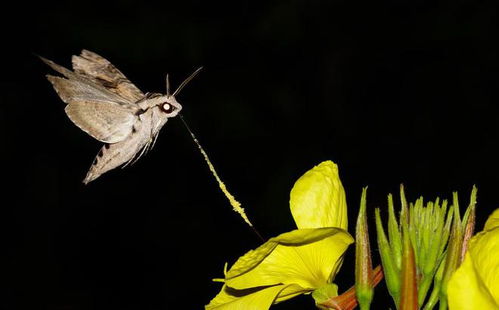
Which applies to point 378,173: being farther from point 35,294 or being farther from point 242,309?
point 242,309

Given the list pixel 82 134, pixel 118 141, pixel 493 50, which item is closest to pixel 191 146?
pixel 82 134

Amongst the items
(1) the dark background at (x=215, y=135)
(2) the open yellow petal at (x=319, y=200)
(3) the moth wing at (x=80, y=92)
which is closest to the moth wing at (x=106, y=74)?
(3) the moth wing at (x=80, y=92)

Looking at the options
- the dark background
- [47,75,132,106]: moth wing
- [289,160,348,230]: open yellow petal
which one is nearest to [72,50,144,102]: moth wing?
[47,75,132,106]: moth wing

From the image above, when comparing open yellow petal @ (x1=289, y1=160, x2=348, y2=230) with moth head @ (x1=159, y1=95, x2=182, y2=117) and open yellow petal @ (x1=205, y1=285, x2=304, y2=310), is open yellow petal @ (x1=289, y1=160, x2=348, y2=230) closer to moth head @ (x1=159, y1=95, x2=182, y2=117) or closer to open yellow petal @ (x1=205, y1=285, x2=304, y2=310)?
open yellow petal @ (x1=205, y1=285, x2=304, y2=310)

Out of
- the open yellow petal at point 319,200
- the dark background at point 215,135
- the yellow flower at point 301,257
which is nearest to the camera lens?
the yellow flower at point 301,257

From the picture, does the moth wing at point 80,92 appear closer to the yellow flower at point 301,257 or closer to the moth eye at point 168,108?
the moth eye at point 168,108

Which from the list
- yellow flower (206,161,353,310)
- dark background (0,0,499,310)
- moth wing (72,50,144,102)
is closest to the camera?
yellow flower (206,161,353,310)

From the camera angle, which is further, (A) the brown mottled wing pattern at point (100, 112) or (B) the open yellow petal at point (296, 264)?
(A) the brown mottled wing pattern at point (100, 112)
